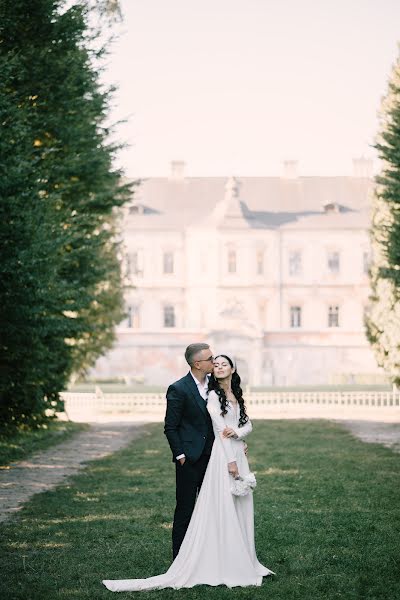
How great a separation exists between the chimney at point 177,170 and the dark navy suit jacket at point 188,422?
195 feet

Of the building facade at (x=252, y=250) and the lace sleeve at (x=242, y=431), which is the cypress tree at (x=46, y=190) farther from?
the building facade at (x=252, y=250)

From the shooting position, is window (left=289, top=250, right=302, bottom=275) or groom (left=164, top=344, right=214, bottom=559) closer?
groom (left=164, top=344, right=214, bottom=559)

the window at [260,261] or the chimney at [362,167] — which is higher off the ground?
the chimney at [362,167]

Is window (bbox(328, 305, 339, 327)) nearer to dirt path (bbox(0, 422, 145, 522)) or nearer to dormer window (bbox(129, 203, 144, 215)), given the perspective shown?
dormer window (bbox(129, 203, 144, 215))

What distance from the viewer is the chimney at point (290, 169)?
212ft

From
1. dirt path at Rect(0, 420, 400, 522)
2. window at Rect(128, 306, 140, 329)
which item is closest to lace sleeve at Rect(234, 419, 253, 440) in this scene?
dirt path at Rect(0, 420, 400, 522)

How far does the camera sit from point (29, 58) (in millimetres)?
18469

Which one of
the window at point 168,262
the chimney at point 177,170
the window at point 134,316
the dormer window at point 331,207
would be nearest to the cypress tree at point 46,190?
the window at point 168,262

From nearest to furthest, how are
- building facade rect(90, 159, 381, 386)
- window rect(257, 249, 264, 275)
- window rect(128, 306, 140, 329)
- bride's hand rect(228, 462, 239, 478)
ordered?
bride's hand rect(228, 462, 239, 478), building facade rect(90, 159, 381, 386), window rect(257, 249, 264, 275), window rect(128, 306, 140, 329)

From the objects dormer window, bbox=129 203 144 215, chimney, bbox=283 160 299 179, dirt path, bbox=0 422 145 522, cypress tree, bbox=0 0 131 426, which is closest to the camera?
dirt path, bbox=0 422 145 522

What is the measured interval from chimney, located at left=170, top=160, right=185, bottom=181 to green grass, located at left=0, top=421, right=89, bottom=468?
144ft

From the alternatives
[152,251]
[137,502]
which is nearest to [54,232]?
[137,502]

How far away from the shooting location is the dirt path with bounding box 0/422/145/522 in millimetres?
12172

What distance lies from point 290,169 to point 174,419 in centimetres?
5933
